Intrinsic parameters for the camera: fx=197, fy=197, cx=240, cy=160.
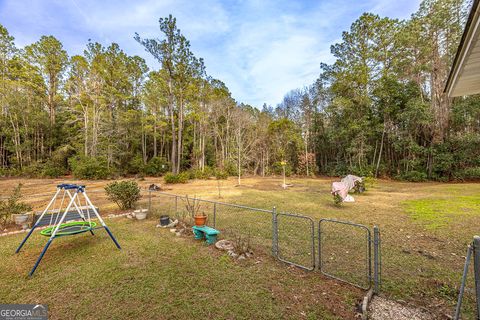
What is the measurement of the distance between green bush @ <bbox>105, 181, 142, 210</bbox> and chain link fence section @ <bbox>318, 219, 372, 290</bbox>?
261 inches

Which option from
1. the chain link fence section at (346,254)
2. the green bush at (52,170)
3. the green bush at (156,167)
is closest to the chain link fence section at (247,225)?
the chain link fence section at (346,254)

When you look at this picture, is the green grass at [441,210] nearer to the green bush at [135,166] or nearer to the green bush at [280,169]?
the green bush at [280,169]

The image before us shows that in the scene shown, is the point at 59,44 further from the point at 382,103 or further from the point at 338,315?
the point at 382,103

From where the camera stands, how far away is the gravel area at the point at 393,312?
2.17 metres

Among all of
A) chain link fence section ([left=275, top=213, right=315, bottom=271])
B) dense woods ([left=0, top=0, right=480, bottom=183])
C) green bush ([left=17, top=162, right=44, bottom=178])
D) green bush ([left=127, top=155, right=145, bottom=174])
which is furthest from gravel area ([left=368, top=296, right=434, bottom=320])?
green bush ([left=17, top=162, right=44, bottom=178])

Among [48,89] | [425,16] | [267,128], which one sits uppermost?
[425,16]

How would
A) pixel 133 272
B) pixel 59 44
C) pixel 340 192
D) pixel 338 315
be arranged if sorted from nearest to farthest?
pixel 338 315
pixel 133 272
pixel 340 192
pixel 59 44

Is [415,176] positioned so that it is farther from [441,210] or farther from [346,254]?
[346,254]

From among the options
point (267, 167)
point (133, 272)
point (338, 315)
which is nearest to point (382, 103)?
point (267, 167)

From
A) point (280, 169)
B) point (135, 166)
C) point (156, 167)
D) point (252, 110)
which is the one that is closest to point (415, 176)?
point (280, 169)

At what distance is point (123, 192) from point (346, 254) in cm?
723

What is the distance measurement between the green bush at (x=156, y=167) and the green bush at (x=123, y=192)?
48.5 feet

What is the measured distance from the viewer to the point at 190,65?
59.1 ft

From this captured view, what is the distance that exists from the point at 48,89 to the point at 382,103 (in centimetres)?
3432
